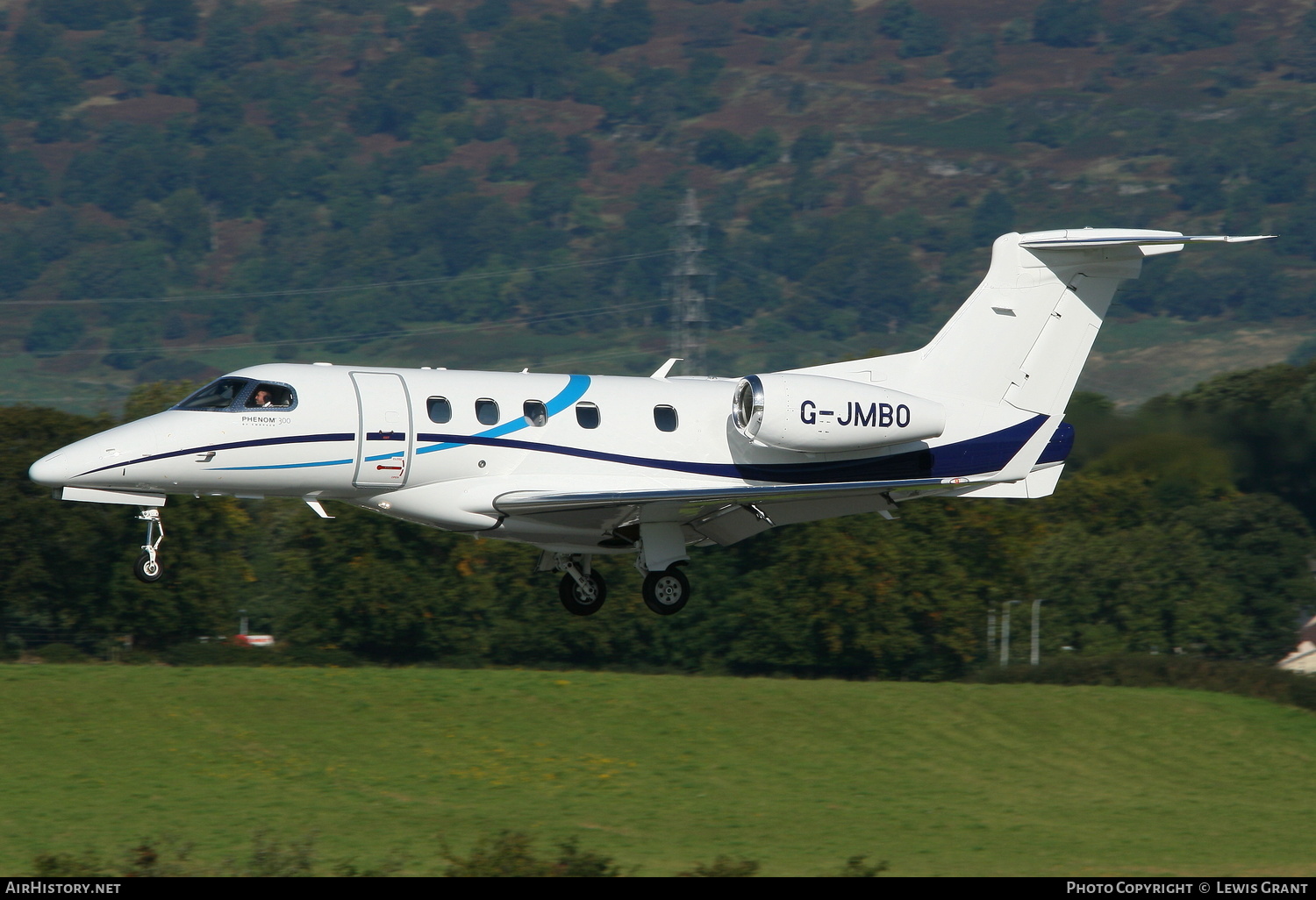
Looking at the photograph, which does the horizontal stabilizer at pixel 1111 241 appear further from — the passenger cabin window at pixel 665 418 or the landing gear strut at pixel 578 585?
the landing gear strut at pixel 578 585

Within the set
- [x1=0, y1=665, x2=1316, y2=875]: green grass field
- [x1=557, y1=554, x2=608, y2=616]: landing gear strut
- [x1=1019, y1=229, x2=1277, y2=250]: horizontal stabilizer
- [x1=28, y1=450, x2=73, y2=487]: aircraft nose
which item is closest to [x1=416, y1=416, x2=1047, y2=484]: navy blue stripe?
[x1=557, y1=554, x2=608, y2=616]: landing gear strut

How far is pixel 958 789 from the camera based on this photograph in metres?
33.9

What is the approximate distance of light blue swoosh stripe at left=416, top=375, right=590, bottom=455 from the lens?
23.8 meters

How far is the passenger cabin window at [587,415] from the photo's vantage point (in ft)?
80.3

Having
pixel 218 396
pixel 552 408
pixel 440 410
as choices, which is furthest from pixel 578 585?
pixel 218 396

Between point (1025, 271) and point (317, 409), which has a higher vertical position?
point (1025, 271)

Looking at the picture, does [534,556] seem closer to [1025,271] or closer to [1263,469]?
[1263,469]

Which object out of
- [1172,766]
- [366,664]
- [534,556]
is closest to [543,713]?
[1172,766]

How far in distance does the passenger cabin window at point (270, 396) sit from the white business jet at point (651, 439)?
1.0 inches

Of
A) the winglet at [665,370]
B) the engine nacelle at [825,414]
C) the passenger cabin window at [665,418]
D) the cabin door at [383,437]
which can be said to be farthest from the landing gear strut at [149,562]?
the engine nacelle at [825,414]

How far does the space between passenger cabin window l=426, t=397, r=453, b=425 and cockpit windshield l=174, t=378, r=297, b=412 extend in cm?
191

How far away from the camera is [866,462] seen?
2548 cm

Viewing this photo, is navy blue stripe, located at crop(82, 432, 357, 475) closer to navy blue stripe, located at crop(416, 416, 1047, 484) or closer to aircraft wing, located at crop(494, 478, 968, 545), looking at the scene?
navy blue stripe, located at crop(416, 416, 1047, 484)

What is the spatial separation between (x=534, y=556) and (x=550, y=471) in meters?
36.5
